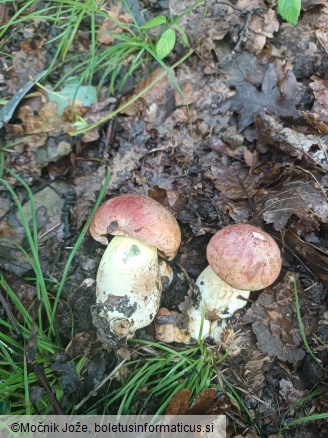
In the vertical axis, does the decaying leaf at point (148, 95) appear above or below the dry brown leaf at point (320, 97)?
below

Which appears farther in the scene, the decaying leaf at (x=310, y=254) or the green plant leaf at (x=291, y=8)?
the decaying leaf at (x=310, y=254)

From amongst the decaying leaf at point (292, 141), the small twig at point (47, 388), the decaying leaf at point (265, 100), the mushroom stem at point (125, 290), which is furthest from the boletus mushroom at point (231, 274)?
the decaying leaf at point (265, 100)

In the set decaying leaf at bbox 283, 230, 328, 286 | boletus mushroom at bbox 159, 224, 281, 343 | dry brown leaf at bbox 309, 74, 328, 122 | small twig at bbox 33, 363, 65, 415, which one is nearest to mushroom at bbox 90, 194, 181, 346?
boletus mushroom at bbox 159, 224, 281, 343

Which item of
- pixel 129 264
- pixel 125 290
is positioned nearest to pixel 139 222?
pixel 129 264

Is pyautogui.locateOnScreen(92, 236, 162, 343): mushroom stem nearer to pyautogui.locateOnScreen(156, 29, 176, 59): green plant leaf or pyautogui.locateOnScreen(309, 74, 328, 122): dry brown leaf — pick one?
pyautogui.locateOnScreen(156, 29, 176, 59): green plant leaf

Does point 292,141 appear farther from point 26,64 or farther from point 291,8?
point 26,64

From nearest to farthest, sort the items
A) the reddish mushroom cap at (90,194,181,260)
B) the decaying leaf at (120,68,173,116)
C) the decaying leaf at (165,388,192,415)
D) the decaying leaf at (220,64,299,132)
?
the decaying leaf at (165,388,192,415), the reddish mushroom cap at (90,194,181,260), the decaying leaf at (220,64,299,132), the decaying leaf at (120,68,173,116)

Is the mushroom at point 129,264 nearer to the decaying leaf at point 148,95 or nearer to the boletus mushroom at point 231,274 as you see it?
the boletus mushroom at point 231,274
